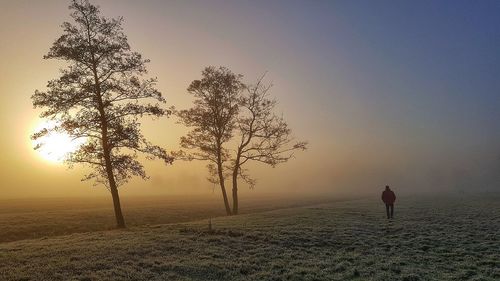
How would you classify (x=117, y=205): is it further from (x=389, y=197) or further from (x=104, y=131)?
(x=389, y=197)

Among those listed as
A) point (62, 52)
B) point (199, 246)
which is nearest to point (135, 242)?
point (199, 246)

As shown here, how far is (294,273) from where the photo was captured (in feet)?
64.7

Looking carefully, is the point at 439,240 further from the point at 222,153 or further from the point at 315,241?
the point at 222,153

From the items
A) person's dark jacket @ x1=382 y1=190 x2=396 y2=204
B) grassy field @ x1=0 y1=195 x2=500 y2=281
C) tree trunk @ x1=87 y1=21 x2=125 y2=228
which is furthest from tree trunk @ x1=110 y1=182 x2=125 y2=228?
person's dark jacket @ x1=382 y1=190 x2=396 y2=204

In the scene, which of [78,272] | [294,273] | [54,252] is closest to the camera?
[78,272]

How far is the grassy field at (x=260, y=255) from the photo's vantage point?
1912 cm

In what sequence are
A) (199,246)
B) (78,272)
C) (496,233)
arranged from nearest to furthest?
(78,272) → (199,246) → (496,233)

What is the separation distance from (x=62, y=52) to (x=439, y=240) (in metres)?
30.7

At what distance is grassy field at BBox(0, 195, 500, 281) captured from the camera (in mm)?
19125

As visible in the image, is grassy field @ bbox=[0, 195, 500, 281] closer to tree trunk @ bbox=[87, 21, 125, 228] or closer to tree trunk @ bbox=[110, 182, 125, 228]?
tree trunk @ bbox=[110, 182, 125, 228]

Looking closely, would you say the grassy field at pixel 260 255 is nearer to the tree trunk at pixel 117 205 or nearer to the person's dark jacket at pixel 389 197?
the tree trunk at pixel 117 205

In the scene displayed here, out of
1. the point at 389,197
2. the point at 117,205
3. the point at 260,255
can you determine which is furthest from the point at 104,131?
the point at 389,197

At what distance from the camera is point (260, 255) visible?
23.0 meters

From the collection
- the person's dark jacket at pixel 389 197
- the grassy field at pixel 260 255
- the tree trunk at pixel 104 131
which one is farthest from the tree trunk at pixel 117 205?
the person's dark jacket at pixel 389 197
